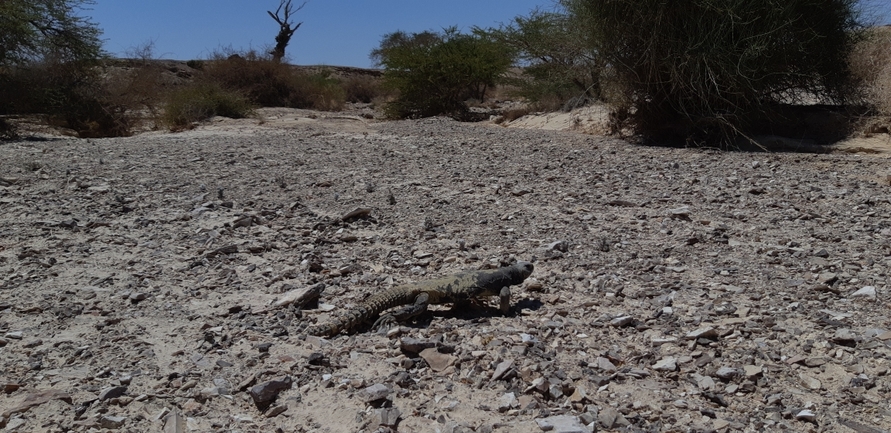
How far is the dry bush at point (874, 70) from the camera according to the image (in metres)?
10.8

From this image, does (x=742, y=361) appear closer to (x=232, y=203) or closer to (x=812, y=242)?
(x=812, y=242)

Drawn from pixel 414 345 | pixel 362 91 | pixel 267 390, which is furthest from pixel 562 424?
pixel 362 91

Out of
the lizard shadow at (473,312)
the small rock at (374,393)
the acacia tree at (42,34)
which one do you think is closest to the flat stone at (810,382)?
the lizard shadow at (473,312)

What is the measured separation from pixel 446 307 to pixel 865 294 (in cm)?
239

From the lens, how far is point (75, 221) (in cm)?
588

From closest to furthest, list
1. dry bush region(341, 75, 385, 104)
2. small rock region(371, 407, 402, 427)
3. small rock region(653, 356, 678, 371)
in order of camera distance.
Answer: small rock region(371, 407, 402, 427), small rock region(653, 356, 678, 371), dry bush region(341, 75, 385, 104)

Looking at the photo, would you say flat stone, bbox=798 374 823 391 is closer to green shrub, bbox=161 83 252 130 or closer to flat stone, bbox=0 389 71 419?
flat stone, bbox=0 389 71 419

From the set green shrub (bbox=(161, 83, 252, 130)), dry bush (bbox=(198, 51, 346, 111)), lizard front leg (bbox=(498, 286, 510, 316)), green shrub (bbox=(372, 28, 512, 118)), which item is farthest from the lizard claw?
dry bush (bbox=(198, 51, 346, 111))

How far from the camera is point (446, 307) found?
4.19 m

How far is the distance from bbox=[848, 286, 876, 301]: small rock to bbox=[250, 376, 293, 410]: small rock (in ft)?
10.3

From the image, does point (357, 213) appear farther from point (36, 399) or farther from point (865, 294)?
point (865, 294)

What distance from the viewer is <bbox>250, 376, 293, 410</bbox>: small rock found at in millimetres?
2975

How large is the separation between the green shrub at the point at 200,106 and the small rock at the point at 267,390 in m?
15.6

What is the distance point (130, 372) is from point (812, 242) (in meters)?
4.58
